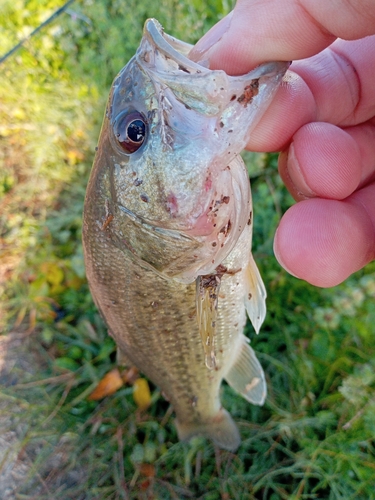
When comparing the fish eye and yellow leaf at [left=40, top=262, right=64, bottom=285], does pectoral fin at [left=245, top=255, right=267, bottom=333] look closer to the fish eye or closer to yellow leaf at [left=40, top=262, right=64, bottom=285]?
the fish eye

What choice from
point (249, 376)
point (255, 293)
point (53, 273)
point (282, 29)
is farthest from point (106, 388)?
point (282, 29)

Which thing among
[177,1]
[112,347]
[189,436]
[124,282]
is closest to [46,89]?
[177,1]

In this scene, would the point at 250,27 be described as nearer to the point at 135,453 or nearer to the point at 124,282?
the point at 124,282

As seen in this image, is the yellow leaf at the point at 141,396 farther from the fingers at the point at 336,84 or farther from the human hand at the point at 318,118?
the fingers at the point at 336,84

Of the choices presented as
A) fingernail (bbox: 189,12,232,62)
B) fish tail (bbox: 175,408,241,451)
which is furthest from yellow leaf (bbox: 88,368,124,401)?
fingernail (bbox: 189,12,232,62)

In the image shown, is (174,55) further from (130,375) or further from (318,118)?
(130,375)

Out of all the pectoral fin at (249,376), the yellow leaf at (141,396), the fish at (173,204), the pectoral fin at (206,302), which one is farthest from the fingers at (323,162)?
the yellow leaf at (141,396)
